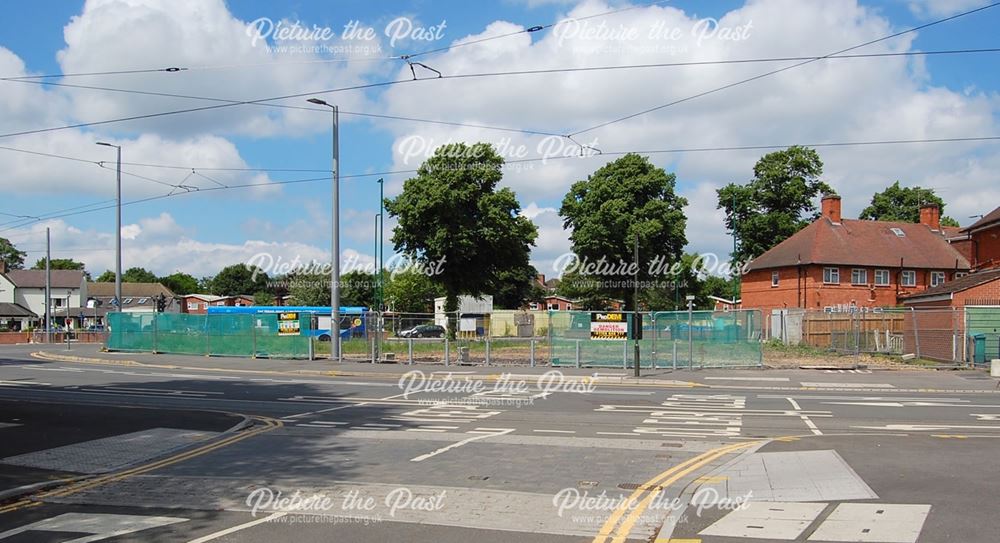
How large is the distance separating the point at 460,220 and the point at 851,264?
96.0 feet

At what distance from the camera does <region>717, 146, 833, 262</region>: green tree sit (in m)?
68.6

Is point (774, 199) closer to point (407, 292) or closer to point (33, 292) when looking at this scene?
point (407, 292)

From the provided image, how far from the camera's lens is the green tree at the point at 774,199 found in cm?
6856

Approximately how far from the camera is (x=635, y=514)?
8.34 metres

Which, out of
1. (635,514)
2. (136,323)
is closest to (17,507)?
(635,514)

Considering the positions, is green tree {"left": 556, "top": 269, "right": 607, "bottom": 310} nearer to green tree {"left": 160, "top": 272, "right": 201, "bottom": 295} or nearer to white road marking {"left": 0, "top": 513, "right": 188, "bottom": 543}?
white road marking {"left": 0, "top": 513, "right": 188, "bottom": 543}

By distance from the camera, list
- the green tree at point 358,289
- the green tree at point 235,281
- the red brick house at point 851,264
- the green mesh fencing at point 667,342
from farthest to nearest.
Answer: the green tree at point 235,281 → the green tree at point 358,289 → the red brick house at point 851,264 → the green mesh fencing at point 667,342

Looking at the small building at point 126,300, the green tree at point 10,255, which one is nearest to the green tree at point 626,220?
the small building at point 126,300

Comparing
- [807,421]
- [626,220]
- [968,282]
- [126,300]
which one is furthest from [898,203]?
[126,300]

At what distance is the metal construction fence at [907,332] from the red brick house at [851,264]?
8.21 meters

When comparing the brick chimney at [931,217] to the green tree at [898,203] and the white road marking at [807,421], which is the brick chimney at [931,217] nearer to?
the green tree at [898,203]

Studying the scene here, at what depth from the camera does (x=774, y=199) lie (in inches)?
2734

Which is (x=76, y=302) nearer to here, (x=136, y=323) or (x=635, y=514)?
(x=136, y=323)

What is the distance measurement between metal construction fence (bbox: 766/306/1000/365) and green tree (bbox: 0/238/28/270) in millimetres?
120888
